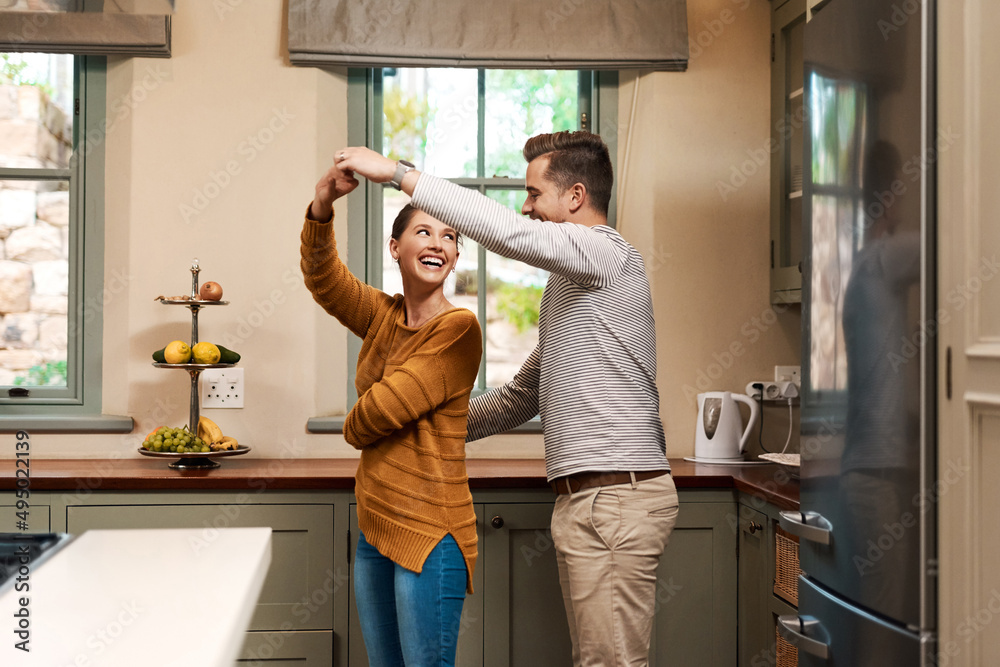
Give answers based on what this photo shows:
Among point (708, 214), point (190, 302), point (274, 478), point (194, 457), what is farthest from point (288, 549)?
point (708, 214)

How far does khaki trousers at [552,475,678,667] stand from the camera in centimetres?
157

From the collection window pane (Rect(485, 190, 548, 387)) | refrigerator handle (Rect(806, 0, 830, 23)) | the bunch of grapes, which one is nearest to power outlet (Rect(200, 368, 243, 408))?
the bunch of grapes

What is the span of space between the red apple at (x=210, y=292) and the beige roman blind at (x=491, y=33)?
2.48ft

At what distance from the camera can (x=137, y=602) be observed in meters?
0.81

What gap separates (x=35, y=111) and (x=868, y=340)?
2.57 metres

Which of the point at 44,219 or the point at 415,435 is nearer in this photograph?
the point at 415,435

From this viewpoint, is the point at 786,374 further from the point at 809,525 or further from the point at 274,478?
the point at 274,478

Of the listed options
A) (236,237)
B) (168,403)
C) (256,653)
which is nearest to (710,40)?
(236,237)

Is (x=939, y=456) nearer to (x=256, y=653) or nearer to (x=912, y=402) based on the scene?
(x=912, y=402)

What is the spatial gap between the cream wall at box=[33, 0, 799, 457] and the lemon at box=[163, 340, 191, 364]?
258 millimetres

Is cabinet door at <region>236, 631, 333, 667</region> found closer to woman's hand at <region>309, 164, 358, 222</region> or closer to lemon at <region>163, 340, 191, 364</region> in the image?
lemon at <region>163, 340, 191, 364</region>

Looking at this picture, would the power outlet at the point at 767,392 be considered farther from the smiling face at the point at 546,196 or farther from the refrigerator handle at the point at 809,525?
the smiling face at the point at 546,196

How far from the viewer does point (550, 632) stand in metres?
2.25

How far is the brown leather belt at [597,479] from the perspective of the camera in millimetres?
1594
